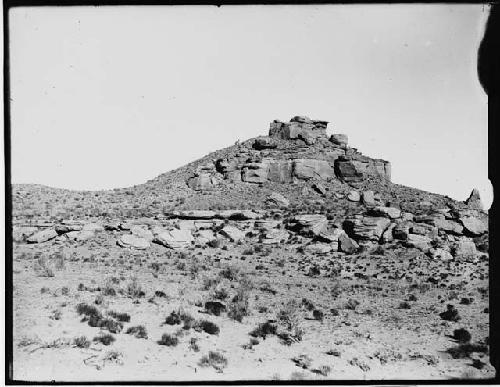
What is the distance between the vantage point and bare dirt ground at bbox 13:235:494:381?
11.1 meters

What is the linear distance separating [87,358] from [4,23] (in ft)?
30.3

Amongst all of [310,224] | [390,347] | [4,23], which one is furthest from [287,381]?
[310,224]

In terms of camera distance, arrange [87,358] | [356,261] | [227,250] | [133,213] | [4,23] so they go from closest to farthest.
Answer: [4,23] < [87,358] < [356,261] < [227,250] < [133,213]

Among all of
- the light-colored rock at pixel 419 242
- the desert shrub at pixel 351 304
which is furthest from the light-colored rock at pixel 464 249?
the desert shrub at pixel 351 304

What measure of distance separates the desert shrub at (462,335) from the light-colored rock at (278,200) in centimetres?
2361

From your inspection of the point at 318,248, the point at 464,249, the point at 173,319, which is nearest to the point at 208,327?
the point at 173,319

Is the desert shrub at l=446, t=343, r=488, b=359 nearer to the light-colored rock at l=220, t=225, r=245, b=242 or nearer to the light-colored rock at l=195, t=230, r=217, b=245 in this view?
the light-colored rock at l=195, t=230, r=217, b=245

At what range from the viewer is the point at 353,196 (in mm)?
38812

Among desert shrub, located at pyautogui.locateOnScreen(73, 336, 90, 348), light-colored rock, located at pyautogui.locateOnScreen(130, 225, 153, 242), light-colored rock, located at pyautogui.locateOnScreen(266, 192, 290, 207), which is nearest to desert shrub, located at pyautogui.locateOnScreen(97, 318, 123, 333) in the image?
desert shrub, located at pyautogui.locateOnScreen(73, 336, 90, 348)

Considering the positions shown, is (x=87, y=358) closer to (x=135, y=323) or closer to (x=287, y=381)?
(x=135, y=323)

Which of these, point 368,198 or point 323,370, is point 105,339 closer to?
point 323,370

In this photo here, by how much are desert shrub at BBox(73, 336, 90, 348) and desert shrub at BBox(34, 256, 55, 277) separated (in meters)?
6.00

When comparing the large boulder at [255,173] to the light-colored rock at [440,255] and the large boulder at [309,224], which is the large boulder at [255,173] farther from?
the light-colored rock at [440,255]

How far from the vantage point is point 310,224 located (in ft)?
92.4
